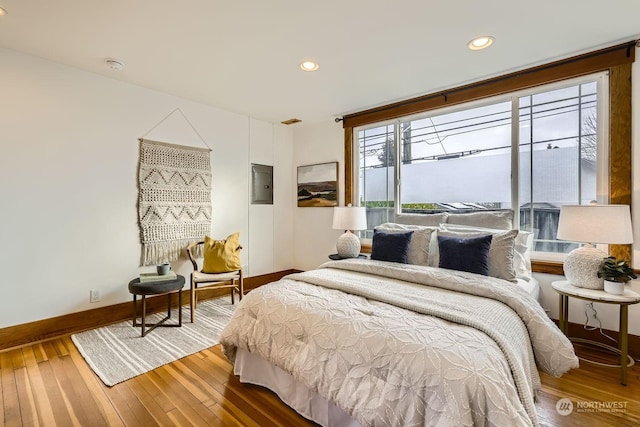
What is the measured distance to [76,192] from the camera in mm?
2859

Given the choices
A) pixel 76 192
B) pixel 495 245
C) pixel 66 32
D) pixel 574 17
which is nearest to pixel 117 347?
pixel 76 192

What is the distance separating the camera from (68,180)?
281cm

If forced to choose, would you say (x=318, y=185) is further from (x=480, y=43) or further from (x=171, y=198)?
(x=480, y=43)

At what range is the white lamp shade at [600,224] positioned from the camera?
6.84 ft

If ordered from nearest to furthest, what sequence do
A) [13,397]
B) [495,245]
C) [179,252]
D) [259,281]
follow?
[13,397]
[495,245]
[179,252]
[259,281]

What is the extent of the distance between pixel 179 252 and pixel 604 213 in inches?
156

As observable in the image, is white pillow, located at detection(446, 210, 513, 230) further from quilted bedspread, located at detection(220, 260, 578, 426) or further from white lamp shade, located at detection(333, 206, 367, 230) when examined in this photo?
white lamp shade, located at detection(333, 206, 367, 230)

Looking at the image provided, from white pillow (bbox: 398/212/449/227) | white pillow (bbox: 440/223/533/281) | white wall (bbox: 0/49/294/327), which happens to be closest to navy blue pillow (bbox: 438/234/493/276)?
white pillow (bbox: 440/223/533/281)

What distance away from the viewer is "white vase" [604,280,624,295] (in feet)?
6.93

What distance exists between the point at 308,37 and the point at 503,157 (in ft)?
7.37

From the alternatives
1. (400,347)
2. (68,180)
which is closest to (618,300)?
(400,347)

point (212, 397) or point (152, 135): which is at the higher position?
point (152, 135)

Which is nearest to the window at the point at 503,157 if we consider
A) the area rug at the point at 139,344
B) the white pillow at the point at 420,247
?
the white pillow at the point at 420,247

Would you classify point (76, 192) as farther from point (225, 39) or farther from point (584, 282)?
point (584, 282)
